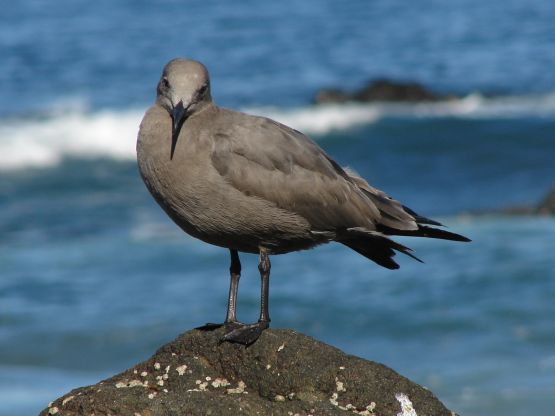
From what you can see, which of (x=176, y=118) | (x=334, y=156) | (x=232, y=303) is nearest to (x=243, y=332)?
(x=232, y=303)

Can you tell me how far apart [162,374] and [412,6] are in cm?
3231

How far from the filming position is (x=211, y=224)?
18.9 feet

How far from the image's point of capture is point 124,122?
25172 mm

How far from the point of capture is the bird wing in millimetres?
5938

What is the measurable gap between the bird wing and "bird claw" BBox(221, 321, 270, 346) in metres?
0.63

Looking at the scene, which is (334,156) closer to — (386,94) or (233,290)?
(386,94)

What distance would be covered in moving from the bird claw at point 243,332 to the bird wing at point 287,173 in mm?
634

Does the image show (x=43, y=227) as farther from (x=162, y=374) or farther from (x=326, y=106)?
(x=162, y=374)

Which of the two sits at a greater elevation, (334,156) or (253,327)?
(334,156)

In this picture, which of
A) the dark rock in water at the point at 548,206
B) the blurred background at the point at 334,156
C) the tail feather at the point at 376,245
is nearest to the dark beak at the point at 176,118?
the tail feather at the point at 376,245

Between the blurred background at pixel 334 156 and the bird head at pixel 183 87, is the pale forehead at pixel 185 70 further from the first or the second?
the blurred background at pixel 334 156

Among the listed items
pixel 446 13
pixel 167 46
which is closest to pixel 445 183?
pixel 167 46

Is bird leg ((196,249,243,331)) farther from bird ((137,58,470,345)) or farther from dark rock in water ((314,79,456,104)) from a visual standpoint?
dark rock in water ((314,79,456,104))

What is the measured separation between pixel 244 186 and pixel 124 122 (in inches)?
770
